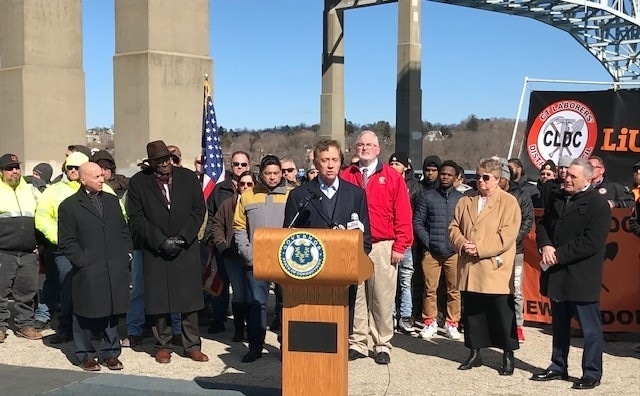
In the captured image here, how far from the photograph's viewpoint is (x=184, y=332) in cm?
724

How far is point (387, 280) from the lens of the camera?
7.09 metres

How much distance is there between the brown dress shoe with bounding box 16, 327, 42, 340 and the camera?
26.8ft

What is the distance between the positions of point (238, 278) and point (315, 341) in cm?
285

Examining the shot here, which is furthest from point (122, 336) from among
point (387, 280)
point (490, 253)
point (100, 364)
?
point (490, 253)

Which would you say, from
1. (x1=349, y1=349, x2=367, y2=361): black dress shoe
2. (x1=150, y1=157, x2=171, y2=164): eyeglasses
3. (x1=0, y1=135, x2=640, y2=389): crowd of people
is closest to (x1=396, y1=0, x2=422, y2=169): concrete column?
(x1=0, y1=135, x2=640, y2=389): crowd of people

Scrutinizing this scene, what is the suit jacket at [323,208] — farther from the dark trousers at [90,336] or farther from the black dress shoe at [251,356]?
the dark trousers at [90,336]

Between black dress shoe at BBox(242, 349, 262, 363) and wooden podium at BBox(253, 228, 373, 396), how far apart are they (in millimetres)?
2521

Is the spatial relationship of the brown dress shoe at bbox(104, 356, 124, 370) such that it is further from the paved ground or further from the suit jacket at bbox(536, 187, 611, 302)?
the suit jacket at bbox(536, 187, 611, 302)

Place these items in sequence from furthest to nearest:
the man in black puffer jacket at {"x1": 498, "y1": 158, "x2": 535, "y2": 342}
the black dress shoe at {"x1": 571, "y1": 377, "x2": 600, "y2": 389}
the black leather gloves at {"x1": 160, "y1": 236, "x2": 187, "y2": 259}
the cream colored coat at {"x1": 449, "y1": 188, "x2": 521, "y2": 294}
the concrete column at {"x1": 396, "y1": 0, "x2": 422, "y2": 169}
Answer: the concrete column at {"x1": 396, "y1": 0, "x2": 422, "y2": 169} → the man in black puffer jacket at {"x1": 498, "y1": 158, "x2": 535, "y2": 342} → the black leather gloves at {"x1": 160, "y1": 236, "x2": 187, "y2": 259} → the cream colored coat at {"x1": 449, "y1": 188, "x2": 521, "y2": 294} → the black dress shoe at {"x1": 571, "y1": 377, "x2": 600, "y2": 389}

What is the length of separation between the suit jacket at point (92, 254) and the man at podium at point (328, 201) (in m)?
1.72

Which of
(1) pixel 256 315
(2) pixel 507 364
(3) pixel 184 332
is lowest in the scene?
(2) pixel 507 364

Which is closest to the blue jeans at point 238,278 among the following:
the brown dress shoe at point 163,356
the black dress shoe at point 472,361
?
the brown dress shoe at point 163,356

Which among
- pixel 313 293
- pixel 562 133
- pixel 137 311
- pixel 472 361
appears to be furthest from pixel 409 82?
pixel 313 293

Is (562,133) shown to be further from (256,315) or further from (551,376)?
(256,315)
